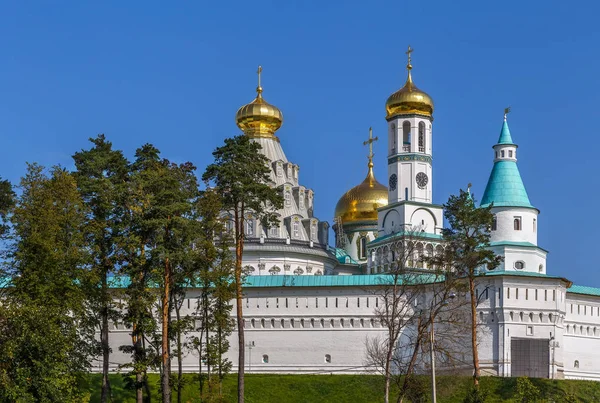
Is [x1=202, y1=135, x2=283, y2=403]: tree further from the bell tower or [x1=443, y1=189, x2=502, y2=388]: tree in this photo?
the bell tower

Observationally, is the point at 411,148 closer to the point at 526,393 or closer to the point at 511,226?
the point at 511,226

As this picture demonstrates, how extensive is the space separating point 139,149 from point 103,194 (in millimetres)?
3139

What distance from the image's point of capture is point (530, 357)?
191 feet

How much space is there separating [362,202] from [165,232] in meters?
37.7

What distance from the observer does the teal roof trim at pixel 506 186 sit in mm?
62344

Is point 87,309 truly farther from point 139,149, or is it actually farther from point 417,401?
point 417,401

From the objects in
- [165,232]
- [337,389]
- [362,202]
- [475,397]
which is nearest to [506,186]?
[337,389]

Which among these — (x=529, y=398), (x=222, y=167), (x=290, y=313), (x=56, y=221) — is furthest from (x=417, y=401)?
(x=290, y=313)

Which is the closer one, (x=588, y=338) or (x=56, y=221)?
(x=56, y=221)

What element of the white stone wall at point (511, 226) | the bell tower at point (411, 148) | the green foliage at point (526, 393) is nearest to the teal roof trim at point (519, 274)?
the white stone wall at point (511, 226)

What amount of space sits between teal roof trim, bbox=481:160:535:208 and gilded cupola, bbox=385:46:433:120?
21.7 feet

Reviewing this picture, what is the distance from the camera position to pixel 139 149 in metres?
45.1

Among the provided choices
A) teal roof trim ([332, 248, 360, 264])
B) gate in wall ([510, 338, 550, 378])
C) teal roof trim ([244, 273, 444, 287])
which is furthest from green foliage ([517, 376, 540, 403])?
teal roof trim ([332, 248, 360, 264])

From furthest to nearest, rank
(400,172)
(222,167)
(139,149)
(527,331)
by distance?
(400,172), (527,331), (139,149), (222,167)
